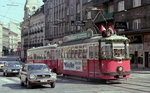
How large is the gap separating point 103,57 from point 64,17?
47.4 metres

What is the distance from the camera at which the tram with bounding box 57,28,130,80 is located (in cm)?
1852

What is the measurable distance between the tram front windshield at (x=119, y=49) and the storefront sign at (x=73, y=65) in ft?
12.8

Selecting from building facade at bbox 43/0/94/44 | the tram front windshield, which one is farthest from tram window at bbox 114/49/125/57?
building facade at bbox 43/0/94/44

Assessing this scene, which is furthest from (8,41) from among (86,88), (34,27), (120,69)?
(86,88)

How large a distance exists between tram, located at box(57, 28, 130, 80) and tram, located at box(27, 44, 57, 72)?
19.8 ft

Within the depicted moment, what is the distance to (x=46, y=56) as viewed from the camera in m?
30.6

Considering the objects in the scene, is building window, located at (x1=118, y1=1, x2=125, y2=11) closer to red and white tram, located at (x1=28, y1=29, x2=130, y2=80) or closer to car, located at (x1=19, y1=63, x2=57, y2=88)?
red and white tram, located at (x1=28, y1=29, x2=130, y2=80)

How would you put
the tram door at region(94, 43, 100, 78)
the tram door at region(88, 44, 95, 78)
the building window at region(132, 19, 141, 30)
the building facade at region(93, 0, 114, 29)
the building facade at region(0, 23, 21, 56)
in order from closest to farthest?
Answer: the tram door at region(94, 43, 100, 78), the tram door at region(88, 44, 95, 78), the building window at region(132, 19, 141, 30), the building facade at region(93, 0, 114, 29), the building facade at region(0, 23, 21, 56)

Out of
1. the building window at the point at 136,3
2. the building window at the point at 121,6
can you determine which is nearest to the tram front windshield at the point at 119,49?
the building window at the point at 136,3

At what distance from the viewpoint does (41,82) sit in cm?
1628

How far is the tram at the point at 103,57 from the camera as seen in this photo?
18516 mm

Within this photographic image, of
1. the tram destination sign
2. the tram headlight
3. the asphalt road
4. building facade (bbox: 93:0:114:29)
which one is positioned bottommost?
the asphalt road

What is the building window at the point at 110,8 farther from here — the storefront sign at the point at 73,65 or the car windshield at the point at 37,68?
the car windshield at the point at 37,68

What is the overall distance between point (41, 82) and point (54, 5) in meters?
57.6
